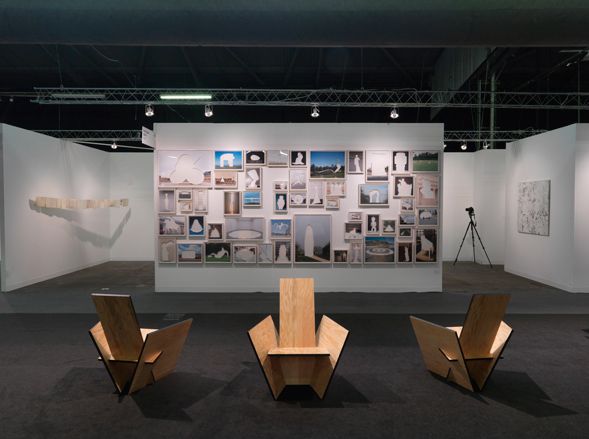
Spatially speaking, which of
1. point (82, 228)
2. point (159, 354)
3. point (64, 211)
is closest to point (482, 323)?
point (159, 354)

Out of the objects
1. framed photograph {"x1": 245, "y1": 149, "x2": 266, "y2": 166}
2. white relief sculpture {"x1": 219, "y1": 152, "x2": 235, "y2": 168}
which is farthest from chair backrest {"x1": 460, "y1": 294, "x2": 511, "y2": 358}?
white relief sculpture {"x1": 219, "y1": 152, "x2": 235, "y2": 168}

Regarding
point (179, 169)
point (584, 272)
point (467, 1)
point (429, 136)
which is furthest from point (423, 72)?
point (467, 1)

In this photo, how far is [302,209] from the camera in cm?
801

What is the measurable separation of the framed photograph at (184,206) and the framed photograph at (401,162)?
4.06 m

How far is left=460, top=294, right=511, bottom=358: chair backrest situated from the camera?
147 inches

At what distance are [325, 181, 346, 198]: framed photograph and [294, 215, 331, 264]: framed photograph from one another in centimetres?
46

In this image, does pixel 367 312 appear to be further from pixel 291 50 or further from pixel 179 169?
pixel 291 50

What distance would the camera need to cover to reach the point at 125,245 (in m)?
12.2

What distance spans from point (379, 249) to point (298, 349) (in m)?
4.65

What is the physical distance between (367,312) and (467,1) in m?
4.51

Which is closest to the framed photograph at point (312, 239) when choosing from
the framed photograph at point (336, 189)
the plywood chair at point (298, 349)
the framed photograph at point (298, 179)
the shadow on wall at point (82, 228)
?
the framed photograph at point (336, 189)

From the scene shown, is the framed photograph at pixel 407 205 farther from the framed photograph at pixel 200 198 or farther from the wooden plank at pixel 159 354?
the wooden plank at pixel 159 354

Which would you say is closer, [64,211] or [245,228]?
[245,228]

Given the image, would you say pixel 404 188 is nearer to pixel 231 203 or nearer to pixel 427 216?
pixel 427 216
